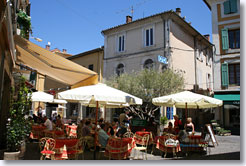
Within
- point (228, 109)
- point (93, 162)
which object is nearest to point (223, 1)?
point (228, 109)

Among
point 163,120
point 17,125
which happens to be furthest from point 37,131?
point 163,120

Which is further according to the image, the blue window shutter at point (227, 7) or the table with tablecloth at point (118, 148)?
the blue window shutter at point (227, 7)

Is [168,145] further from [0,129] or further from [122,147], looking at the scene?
[0,129]

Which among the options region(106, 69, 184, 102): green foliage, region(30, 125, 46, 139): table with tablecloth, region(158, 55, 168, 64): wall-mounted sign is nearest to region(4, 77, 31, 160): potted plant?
region(30, 125, 46, 139): table with tablecloth

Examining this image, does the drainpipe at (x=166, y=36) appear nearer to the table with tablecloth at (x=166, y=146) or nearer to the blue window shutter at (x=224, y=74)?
the blue window shutter at (x=224, y=74)

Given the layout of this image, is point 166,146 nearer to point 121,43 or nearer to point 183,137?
point 183,137

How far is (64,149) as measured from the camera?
16.3 feet

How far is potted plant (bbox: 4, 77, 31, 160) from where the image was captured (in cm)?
512

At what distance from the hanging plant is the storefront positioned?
1181 centimetres

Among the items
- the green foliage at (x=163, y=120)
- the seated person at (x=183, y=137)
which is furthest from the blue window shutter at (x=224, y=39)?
the seated person at (x=183, y=137)

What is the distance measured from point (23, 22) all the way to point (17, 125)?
3326 millimetres

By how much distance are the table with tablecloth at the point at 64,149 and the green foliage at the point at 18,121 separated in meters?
1.10

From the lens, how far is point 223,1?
13648 mm

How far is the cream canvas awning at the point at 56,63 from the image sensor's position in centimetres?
578
